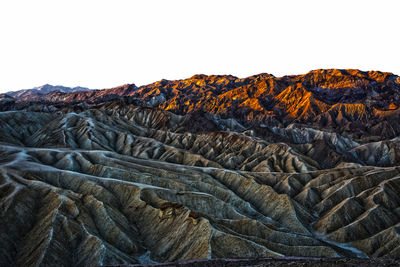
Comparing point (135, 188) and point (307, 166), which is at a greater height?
point (135, 188)

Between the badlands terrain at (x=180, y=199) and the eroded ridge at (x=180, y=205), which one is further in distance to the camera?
the badlands terrain at (x=180, y=199)

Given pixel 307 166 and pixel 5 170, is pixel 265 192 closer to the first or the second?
pixel 307 166

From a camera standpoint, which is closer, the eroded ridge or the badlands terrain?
the eroded ridge

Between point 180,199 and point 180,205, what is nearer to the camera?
point 180,205

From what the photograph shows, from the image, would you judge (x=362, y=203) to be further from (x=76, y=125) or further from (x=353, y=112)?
(x=353, y=112)

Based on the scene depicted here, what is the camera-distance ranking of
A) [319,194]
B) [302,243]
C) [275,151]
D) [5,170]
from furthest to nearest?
[275,151] < [319,194] < [5,170] < [302,243]

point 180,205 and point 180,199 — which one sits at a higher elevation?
point 180,205

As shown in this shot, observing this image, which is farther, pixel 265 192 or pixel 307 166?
pixel 307 166

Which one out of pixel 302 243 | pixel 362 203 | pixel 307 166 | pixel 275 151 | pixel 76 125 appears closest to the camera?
pixel 302 243

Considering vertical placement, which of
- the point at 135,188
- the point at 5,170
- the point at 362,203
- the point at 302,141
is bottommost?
the point at 302,141

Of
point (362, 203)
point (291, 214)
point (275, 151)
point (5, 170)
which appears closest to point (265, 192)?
point (291, 214)
